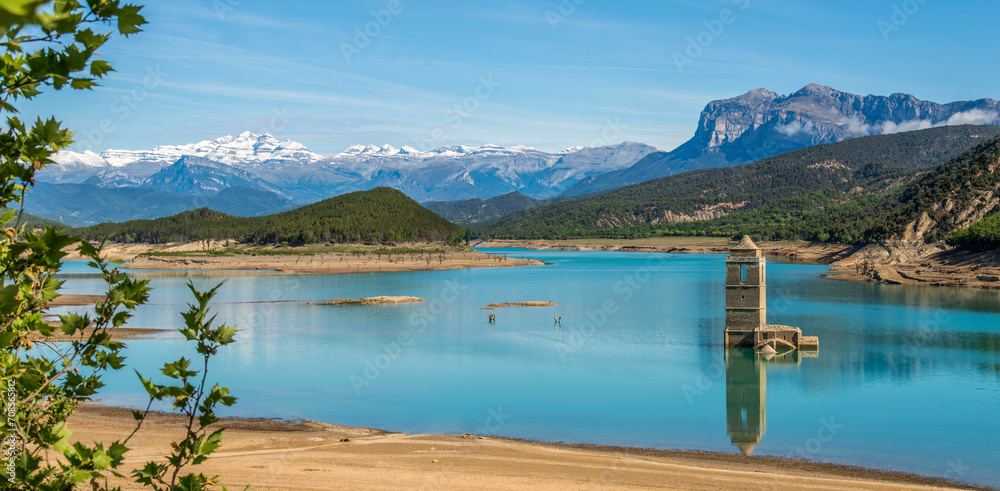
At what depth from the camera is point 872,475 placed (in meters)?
17.5

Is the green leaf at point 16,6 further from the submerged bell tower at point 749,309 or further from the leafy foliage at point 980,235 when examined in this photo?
the leafy foliage at point 980,235

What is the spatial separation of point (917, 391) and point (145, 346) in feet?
116

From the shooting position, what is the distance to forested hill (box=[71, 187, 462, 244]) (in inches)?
5305

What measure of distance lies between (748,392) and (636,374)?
4.95 m

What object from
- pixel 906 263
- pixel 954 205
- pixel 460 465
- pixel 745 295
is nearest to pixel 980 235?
pixel 906 263

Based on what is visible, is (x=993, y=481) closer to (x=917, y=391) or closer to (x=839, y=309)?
(x=917, y=391)

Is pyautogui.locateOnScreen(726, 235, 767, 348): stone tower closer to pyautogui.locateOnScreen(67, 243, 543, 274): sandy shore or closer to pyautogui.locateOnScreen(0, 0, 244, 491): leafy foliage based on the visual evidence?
pyautogui.locateOnScreen(0, 0, 244, 491): leafy foliage

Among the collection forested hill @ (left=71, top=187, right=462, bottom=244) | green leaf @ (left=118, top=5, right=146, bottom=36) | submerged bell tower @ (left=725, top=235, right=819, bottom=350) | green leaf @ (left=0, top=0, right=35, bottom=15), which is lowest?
submerged bell tower @ (left=725, top=235, right=819, bottom=350)

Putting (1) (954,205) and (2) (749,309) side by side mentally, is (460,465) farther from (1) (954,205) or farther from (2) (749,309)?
(1) (954,205)

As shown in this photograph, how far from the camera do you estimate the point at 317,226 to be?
449 ft

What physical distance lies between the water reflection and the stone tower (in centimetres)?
72

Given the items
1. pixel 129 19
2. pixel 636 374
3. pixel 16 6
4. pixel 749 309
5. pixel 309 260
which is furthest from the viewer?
pixel 309 260

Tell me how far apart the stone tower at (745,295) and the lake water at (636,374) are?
0.99 m

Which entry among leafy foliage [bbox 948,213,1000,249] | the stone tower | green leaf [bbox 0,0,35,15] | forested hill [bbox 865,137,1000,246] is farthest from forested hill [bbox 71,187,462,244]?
green leaf [bbox 0,0,35,15]
